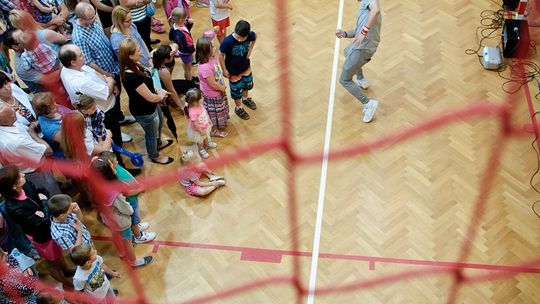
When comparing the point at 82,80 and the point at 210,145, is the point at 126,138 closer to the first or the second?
the point at 210,145

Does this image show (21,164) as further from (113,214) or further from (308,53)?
(308,53)

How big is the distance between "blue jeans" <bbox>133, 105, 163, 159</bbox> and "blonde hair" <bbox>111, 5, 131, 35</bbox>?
688 millimetres

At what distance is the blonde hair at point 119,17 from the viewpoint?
4.61 m

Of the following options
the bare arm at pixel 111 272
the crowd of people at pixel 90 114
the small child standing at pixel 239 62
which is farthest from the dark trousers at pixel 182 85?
the bare arm at pixel 111 272

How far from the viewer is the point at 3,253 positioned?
353 cm

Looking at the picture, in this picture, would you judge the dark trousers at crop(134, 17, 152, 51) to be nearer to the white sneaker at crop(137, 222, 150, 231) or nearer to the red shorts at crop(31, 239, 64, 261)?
the white sneaker at crop(137, 222, 150, 231)

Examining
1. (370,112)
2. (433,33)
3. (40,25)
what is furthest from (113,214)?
(433,33)

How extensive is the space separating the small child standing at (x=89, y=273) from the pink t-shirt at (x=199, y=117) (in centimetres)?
142

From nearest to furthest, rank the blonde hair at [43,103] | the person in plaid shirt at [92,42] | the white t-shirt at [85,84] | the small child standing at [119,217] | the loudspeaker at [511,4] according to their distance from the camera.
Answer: the small child standing at [119,217]
the blonde hair at [43,103]
the white t-shirt at [85,84]
the person in plaid shirt at [92,42]
the loudspeaker at [511,4]

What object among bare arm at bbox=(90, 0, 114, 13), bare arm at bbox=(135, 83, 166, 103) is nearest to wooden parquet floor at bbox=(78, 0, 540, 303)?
bare arm at bbox=(135, 83, 166, 103)

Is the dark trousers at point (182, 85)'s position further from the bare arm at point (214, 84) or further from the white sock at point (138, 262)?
the white sock at point (138, 262)

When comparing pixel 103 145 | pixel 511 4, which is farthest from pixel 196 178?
pixel 511 4

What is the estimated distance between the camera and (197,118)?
4.73 metres

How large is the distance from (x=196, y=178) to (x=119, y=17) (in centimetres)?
140
